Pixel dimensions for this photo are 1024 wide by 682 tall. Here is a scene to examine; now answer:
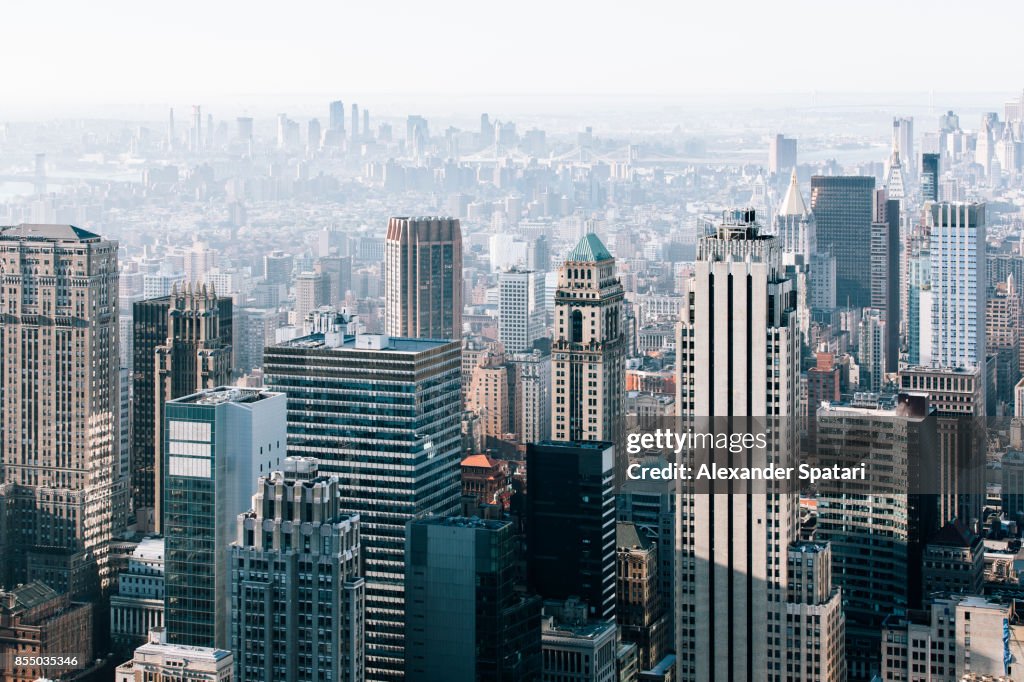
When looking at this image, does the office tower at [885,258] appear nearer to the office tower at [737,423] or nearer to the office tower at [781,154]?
the office tower at [781,154]

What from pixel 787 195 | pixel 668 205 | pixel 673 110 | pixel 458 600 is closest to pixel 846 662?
pixel 458 600

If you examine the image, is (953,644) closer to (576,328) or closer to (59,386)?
(576,328)

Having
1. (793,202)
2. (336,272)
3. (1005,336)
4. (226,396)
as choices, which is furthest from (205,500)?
(793,202)

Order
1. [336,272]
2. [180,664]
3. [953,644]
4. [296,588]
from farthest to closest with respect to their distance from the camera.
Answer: [336,272] < [953,644] < [180,664] < [296,588]

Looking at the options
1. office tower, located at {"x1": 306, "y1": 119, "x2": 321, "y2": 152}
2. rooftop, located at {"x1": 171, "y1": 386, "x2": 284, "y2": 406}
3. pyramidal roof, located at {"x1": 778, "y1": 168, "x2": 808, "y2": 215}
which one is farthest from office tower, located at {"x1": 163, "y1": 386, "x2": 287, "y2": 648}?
pyramidal roof, located at {"x1": 778, "y1": 168, "x2": 808, "y2": 215}

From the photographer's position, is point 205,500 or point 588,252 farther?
point 588,252

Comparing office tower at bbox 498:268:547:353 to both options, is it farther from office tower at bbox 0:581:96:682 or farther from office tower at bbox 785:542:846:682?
office tower at bbox 785:542:846:682
